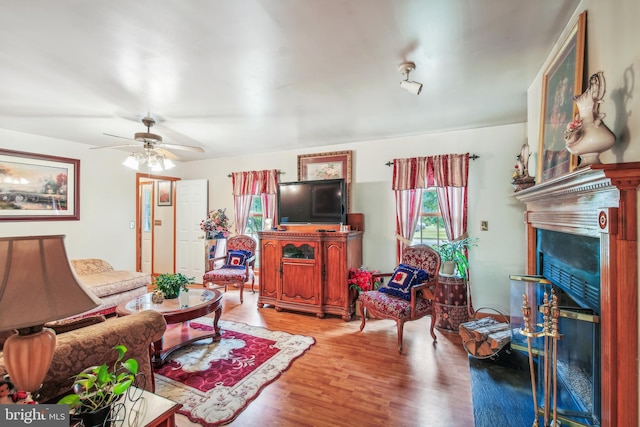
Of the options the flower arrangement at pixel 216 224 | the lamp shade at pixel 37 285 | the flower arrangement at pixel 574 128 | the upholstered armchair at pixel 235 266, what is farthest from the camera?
the flower arrangement at pixel 216 224

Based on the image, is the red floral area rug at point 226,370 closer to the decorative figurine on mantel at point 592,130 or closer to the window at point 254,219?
the window at point 254,219

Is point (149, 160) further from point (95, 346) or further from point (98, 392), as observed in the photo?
point (98, 392)

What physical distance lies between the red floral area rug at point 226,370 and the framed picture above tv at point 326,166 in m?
2.16

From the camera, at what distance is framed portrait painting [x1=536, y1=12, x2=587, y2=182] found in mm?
1500

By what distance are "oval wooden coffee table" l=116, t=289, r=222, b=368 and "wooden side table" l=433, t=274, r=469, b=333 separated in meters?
2.43

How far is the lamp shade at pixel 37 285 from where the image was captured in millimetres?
845

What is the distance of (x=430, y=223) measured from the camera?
3830 millimetres

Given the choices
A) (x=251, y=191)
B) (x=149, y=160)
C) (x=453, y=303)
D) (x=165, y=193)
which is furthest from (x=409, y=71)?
(x=165, y=193)

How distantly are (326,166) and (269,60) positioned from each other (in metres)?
2.45

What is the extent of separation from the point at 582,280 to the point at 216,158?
532 centimetres

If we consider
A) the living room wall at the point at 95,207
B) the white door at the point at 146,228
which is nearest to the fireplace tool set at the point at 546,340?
the living room wall at the point at 95,207

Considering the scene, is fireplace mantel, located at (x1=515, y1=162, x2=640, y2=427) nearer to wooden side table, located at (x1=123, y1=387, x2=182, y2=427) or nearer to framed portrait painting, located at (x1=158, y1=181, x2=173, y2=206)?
wooden side table, located at (x1=123, y1=387, x2=182, y2=427)

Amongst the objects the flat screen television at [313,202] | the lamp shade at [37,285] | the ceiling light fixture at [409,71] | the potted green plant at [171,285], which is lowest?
the potted green plant at [171,285]

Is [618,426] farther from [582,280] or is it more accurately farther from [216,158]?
[216,158]
